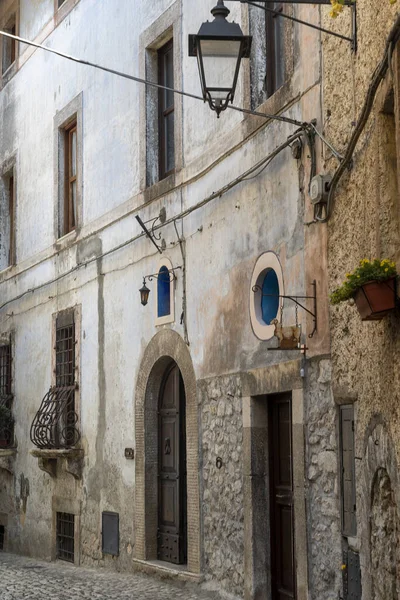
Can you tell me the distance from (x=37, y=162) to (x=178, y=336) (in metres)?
6.02

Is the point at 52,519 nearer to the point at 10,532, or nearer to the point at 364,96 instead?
the point at 10,532

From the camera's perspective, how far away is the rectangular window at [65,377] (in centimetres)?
1438

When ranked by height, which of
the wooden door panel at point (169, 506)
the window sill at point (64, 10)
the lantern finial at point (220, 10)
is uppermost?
the window sill at point (64, 10)

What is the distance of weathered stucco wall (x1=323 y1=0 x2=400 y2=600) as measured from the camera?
22.7ft

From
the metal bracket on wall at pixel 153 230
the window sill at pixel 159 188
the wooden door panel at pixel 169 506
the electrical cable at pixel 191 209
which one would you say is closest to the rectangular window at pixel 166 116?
the window sill at pixel 159 188

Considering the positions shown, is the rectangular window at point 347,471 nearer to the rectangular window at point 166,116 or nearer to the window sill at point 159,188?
the window sill at point 159,188

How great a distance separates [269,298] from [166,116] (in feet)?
11.6

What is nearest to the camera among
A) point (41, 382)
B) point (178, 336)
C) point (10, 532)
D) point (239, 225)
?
point (239, 225)

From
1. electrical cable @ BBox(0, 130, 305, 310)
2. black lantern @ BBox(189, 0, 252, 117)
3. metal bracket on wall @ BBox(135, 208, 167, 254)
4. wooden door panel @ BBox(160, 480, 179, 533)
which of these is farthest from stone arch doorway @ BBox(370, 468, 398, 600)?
metal bracket on wall @ BBox(135, 208, 167, 254)

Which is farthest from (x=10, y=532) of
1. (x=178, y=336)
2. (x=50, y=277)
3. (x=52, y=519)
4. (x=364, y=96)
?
(x=364, y=96)

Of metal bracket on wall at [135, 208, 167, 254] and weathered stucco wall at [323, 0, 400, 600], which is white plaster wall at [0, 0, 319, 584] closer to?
metal bracket on wall at [135, 208, 167, 254]

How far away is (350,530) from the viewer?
7914 millimetres

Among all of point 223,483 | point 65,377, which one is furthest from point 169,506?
point 65,377

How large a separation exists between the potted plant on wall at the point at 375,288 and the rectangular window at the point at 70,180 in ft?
29.6
